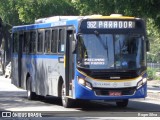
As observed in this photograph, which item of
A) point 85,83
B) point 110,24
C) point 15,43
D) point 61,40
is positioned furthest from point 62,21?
point 15,43

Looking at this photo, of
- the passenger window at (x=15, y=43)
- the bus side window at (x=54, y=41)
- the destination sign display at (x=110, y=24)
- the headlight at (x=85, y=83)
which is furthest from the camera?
the passenger window at (x=15, y=43)

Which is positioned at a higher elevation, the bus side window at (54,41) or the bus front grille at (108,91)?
the bus side window at (54,41)

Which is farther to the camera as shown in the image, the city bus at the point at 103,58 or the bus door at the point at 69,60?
the bus door at the point at 69,60

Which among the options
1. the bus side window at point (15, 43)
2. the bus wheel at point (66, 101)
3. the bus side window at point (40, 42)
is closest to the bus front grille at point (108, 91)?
the bus wheel at point (66, 101)

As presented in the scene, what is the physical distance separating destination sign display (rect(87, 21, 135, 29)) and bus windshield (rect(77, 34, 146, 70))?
0.28 m

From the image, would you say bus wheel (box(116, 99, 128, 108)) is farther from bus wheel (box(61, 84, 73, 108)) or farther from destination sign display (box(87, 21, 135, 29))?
destination sign display (box(87, 21, 135, 29))

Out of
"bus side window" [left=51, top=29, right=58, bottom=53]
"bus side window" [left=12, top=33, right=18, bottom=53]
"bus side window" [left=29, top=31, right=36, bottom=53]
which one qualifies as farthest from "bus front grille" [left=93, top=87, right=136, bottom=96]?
"bus side window" [left=12, top=33, right=18, bottom=53]

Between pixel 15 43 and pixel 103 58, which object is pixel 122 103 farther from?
pixel 15 43

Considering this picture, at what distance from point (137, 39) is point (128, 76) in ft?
4.27

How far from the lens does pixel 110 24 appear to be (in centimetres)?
1936

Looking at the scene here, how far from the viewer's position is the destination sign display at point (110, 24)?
63.2 ft

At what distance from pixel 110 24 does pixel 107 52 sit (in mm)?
979

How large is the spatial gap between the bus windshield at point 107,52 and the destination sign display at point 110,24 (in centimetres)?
28

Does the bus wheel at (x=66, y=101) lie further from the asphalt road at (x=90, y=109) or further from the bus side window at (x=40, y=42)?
the bus side window at (x=40, y=42)
